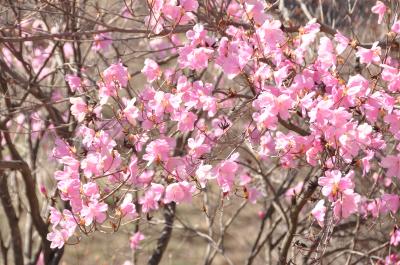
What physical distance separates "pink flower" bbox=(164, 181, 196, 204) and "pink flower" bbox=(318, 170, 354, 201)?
0.50 m

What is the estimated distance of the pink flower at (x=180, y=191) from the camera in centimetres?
285

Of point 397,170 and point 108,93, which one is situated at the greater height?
point 108,93

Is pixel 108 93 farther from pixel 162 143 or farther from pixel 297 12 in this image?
pixel 297 12

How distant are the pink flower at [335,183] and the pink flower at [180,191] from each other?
1.63ft

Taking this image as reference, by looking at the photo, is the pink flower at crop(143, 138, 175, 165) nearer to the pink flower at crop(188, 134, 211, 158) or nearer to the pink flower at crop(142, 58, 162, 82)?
the pink flower at crop(188, 134, 211, 158)

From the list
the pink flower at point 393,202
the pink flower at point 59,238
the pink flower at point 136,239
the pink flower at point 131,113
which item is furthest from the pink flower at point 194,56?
the pink flower at point 136,239

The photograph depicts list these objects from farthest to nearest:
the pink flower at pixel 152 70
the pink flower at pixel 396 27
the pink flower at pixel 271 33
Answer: the pink flower at pixel 152 70 → the pink flower at pixel 396 27 → the pink flower at pixel 271 33

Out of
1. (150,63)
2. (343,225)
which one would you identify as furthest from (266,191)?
(150,63)

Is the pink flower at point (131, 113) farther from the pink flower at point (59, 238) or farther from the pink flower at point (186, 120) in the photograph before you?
the pink flower at point (59, 238)

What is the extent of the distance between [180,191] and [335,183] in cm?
58

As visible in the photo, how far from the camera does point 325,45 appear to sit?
A: 307cm

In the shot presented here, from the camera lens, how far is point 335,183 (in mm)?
2688

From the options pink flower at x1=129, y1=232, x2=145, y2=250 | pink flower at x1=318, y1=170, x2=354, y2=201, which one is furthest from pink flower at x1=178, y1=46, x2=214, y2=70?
pink flower at x1=129, y1=232, x2=145, y2=250

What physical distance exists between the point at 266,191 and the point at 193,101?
287 cm
